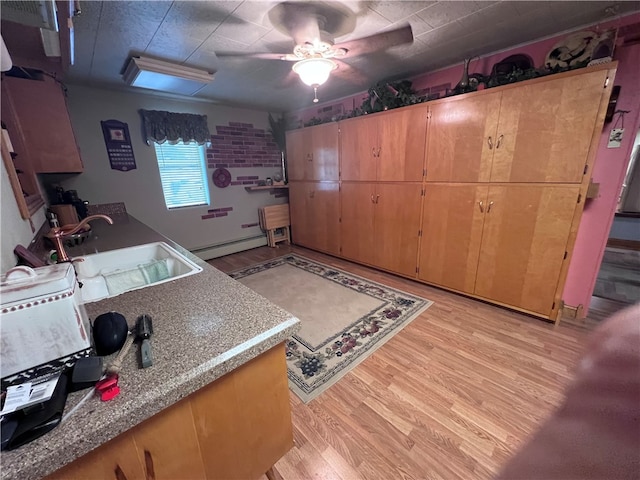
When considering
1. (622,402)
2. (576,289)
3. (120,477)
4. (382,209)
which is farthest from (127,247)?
(576,289)

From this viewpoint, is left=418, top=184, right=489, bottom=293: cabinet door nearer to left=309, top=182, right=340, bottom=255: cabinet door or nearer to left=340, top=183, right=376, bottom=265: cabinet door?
left=340, top=183, right=376, bottom=265: cabinet door

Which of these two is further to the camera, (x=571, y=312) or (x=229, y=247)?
(x=229, y=247)

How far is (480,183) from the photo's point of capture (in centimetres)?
215

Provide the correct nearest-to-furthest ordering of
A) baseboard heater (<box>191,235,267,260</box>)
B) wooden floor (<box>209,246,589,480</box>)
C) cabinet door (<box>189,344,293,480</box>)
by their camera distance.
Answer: cabinet door (<box>189,344,293,480</box>)
wooden floor (<box>209,246,589,480</box>)
baseboard heater (<box>191,235,267,260</box>)

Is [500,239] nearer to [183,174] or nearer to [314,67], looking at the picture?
[314,67]

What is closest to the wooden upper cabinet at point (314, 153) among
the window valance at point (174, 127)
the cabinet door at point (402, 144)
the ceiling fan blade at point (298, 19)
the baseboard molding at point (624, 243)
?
the cabinet door at point (402, 144)

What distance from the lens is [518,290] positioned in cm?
211

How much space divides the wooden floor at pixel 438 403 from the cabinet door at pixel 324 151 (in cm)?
213

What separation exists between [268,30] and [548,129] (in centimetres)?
209

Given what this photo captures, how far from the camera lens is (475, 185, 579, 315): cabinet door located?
1.85 m

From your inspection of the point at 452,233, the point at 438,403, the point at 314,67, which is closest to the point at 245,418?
the point at 438,403

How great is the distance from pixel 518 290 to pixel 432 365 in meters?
1.11

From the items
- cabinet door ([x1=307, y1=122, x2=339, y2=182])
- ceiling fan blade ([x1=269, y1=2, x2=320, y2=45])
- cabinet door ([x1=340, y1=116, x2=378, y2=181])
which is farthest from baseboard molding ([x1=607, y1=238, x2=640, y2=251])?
ceiling fan blade ([x1=269, y1=2, x2=320, y2=45])

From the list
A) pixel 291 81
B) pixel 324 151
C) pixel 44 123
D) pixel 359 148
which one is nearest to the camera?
pixel 44 123
